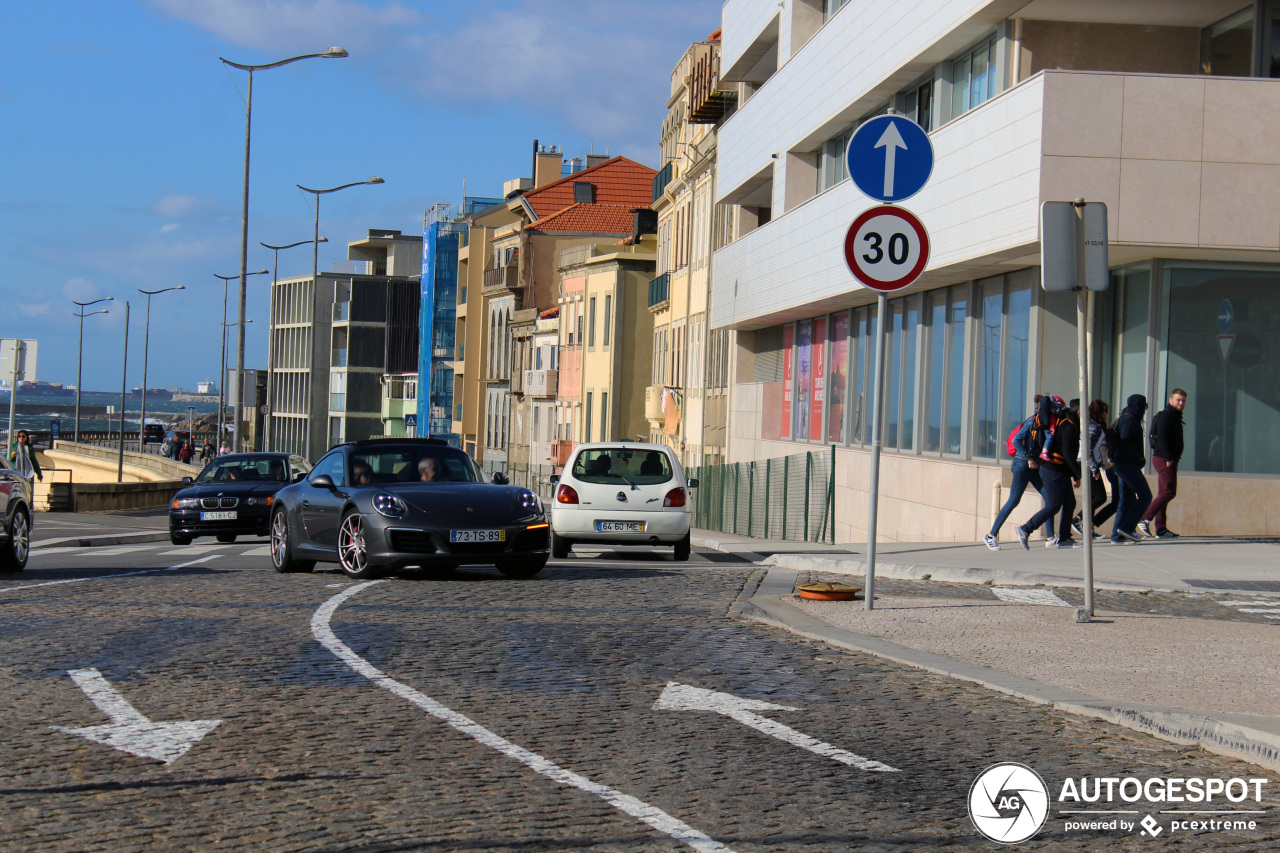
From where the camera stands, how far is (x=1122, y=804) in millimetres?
5926

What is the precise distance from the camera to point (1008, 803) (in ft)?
19.1

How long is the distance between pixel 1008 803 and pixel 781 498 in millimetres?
23618

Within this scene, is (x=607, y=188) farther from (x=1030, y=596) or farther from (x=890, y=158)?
(x=890, y=158)

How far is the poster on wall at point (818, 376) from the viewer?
34.7 m

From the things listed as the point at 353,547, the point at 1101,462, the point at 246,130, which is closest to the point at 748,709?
the point at 353,547

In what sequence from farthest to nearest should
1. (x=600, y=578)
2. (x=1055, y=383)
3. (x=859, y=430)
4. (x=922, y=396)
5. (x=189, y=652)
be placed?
1. (x=859, y=430)
2. (x=922, y=396)
3. (x=1055, y=383)
4. (x=600, y=578)
5. (x=189, y=652)

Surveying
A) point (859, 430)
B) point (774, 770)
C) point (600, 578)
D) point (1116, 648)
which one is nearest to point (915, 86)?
point (859, 430)

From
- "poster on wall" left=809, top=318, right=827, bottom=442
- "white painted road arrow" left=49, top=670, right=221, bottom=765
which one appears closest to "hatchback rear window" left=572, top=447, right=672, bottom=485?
"white painted road arrow" left=49, top=670, right=221, bottom=765

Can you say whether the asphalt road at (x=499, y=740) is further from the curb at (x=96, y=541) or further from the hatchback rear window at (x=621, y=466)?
the curb at (x=96, y=541)

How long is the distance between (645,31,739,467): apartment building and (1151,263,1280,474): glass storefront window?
982 inches

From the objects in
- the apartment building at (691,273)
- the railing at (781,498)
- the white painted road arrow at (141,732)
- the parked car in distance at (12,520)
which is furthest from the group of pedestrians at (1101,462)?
the apartment building at (691,273)

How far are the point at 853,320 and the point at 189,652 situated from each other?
24.1 meters

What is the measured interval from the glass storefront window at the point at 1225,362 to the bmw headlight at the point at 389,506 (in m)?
9.88

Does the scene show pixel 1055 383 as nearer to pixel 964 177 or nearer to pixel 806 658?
pixel 964 177
